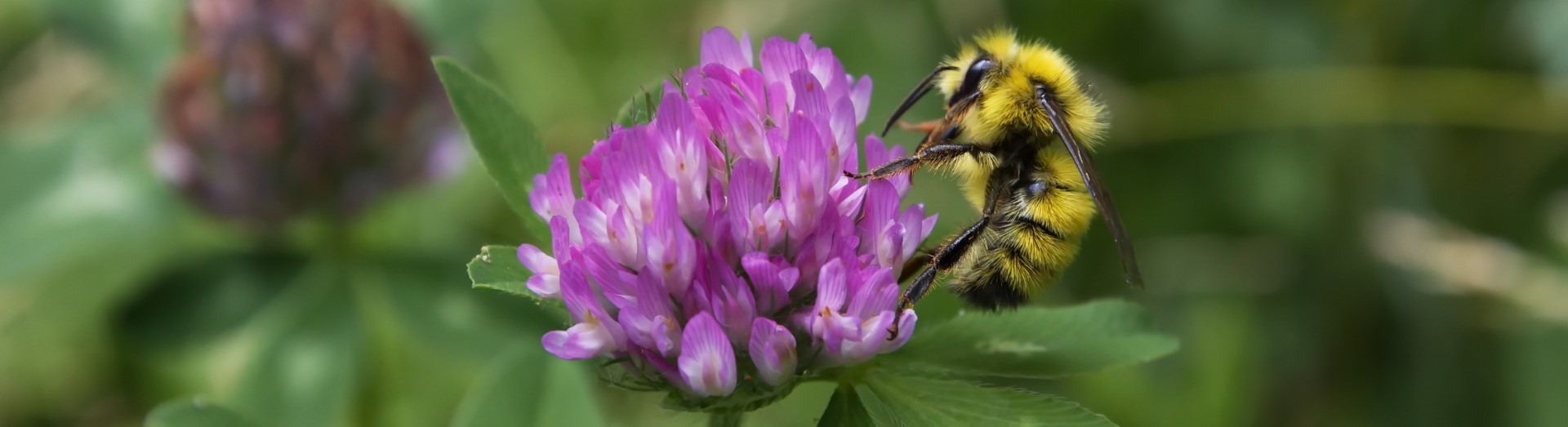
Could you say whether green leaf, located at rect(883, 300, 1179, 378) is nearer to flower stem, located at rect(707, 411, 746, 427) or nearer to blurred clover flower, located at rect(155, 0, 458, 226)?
flower stem, located at rect(707, 411, 746, 427)

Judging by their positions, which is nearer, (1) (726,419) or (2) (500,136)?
(1) (726,419)

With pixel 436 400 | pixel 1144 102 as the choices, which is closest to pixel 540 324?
pixel 436 400

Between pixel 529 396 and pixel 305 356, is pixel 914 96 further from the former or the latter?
pixel 305 356

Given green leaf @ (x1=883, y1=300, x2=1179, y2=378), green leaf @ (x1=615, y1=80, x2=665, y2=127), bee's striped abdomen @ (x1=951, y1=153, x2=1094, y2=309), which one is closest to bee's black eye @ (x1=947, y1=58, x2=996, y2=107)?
bee's striped abdomen @ (x1=951, y1=153, x2=1094, y2=309)

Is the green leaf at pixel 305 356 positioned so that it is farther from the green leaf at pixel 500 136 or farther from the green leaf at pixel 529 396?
the green leaf at pixel 500 136

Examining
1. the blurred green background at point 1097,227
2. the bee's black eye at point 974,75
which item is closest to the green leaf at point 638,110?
the bee's black eye at point 974,75

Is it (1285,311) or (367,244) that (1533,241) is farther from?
(367,244)

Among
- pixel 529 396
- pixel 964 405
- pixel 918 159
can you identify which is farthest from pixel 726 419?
pixel 529 396
